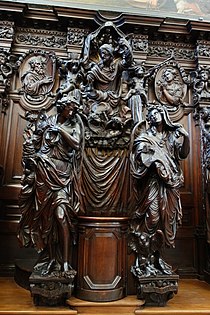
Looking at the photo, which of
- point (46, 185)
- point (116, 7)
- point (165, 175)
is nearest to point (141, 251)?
point (165, 175)

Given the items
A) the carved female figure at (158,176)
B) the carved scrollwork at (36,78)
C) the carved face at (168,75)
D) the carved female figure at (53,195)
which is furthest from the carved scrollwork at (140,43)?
the carved female figure at (53,195)

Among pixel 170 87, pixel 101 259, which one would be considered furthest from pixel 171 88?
pixel 101 259

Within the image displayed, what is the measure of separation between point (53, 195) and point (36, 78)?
6.98 feet

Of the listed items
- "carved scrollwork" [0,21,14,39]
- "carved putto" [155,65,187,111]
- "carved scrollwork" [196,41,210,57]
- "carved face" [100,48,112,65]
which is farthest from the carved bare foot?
"carved scrollwork" [196,41,210,57]

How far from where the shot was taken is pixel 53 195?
2.63 metres

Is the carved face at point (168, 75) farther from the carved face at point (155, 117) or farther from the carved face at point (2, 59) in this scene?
the carved face at point (2, 59)

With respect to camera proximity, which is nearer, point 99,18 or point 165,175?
point 165,175

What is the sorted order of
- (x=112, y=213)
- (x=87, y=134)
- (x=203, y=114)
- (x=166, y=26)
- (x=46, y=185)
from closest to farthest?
(x=46, y=185), (x=112, y=213), (x=87, y=134), (x=203, y=114), (x=166, y=26)

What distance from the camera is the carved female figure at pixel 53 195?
2.61m

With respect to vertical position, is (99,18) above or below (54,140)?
above

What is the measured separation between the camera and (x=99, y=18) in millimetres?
4129

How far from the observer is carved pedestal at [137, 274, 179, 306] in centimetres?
257

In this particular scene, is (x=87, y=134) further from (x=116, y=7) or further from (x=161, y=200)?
(x=116, y=7)

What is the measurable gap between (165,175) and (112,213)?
0.90 m
